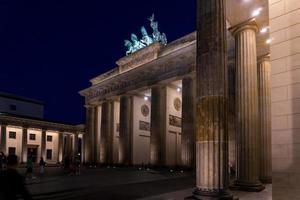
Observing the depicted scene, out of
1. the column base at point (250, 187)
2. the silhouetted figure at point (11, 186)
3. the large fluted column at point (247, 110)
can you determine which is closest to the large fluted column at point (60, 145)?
the large fluted column at point (247, 110)

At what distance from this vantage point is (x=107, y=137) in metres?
49.9

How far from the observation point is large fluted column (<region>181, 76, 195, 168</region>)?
34188 millimetres

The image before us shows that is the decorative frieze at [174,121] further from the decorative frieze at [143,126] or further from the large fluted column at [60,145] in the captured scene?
the large fluted column at [60,145]

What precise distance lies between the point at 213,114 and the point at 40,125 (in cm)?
5974

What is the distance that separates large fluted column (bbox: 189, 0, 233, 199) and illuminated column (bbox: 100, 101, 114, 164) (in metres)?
39.9

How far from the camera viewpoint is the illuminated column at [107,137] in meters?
49.5

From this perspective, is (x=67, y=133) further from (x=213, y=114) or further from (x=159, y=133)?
(x=213, y=114)

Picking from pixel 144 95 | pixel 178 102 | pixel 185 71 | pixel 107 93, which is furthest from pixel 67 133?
pixel 185 71

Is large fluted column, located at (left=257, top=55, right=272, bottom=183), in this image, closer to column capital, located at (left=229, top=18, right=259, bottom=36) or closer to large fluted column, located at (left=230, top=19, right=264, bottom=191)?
large fluted column, located at (left=230, top=19, right=264, bottom=191)

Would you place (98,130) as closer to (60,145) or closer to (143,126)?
(143,126)

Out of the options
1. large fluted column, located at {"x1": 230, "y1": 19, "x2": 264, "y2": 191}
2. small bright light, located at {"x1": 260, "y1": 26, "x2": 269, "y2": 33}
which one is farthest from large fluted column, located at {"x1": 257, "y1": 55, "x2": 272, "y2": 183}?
large fluted column, located at {"x1": 230, "y1": 19, "x2": 264, "y2": 191}

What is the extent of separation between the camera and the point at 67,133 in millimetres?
73125

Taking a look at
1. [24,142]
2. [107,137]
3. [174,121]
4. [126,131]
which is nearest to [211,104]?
[174,121]

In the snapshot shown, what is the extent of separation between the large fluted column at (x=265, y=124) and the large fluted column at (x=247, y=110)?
2.65 metres
